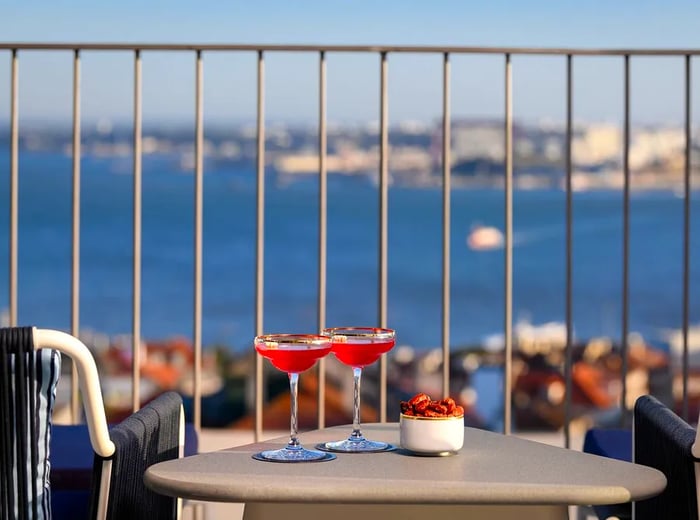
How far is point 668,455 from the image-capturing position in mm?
1637

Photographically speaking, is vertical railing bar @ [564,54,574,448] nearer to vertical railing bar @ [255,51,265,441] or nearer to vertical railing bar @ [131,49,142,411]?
vertical railing bar @ [255,51,265,441]

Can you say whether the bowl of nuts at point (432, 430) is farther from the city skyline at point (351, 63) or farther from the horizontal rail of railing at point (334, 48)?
the city skyline at point (351, 63)

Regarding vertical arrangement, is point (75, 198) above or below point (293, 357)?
above

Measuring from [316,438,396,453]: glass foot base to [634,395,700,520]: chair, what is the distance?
1.23 feet

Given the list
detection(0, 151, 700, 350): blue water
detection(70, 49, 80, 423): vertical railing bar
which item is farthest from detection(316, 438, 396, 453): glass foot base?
detection(0, 151, 700, 350): blue water

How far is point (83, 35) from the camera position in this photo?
670 inches

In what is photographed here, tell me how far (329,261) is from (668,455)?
14.9m

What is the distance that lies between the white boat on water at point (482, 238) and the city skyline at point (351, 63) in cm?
156

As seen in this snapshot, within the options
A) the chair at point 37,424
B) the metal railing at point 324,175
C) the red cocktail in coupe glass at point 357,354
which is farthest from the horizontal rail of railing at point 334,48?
the chair at point 37,424

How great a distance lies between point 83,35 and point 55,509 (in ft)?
52.2

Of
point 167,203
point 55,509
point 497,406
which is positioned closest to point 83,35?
point 167,203

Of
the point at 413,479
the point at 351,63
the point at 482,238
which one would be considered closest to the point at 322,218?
the point at 413,479

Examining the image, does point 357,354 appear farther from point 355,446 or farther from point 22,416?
point 22,416

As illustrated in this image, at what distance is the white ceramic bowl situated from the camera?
5.18ft
